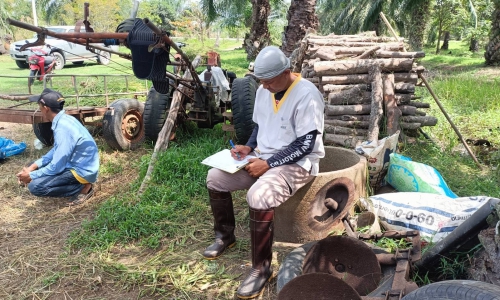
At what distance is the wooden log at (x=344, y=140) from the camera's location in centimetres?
534

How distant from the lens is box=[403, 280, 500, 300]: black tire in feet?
5.54

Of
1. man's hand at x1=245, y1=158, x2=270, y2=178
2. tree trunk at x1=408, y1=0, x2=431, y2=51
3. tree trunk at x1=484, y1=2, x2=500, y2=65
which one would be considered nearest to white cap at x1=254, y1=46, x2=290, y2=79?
man's hand at x1=245, y1=158, x2=270, y2=178

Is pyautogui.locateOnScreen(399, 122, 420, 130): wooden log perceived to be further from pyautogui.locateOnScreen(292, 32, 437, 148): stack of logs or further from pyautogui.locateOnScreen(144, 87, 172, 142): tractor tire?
pyautogui.locateOnScreen(144, 87, 172, 142): tractor tire

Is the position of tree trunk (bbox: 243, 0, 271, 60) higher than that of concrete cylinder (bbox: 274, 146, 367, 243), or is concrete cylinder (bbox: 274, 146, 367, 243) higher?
tree trunk (bbox: 243, 0, 271, 60)

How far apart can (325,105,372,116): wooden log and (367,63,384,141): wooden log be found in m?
0.16

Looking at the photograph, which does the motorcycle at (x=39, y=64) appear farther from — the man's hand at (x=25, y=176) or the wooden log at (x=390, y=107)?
the wooden log at (x=390, y=107)

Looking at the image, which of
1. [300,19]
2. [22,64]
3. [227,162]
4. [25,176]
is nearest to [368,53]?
[227,162]

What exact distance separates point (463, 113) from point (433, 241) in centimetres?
500

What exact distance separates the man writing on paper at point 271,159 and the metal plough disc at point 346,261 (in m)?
0.35

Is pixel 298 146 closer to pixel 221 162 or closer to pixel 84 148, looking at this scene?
pixel 221 162

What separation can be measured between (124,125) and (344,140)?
11.4ft

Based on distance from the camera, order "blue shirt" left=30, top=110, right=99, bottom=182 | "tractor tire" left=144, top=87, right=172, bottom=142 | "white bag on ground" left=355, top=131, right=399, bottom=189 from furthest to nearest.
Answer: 1. "tractor tire" left=144, top=87, right=172, bottom=142
2. "blue shirt" left=30, top=110, right=99, bottom=182
3. "white bag on ground" left=355, top=131, right=399, bottom=189

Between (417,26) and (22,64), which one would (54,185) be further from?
(417,26)

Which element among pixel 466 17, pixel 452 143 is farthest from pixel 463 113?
pixel 466 17
